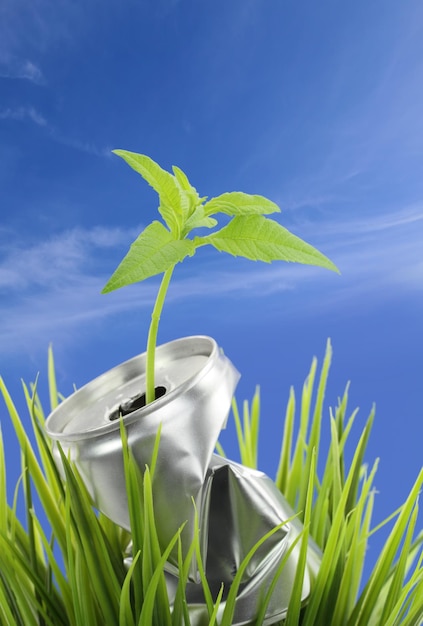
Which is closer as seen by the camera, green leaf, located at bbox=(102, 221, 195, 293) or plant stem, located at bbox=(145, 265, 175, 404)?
green leaf, located at bbox=(102, 221, 195, 293)

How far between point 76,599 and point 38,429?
17 cm

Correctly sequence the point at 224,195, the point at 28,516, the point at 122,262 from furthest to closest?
the point at 28,516 < the point at 224,195 < the point at 122,262

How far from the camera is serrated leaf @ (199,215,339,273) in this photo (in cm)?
55

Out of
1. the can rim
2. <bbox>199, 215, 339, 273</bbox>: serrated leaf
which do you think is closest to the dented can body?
the can rim

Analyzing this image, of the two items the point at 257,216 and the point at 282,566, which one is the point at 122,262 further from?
the point at 282,566

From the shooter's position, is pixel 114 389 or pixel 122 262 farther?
pixel 114 389

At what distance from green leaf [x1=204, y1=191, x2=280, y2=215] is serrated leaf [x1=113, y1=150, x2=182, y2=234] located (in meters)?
0.04

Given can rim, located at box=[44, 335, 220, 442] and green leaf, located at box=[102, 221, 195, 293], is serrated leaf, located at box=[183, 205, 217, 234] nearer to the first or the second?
green leaf, located at box=[102, 221, 195, 293]

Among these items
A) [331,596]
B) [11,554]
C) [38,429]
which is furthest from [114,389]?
[331,596]

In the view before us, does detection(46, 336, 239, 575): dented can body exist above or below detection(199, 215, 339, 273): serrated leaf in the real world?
below

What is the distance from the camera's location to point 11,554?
65cm

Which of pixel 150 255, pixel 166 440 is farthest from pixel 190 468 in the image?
pixel 150 255

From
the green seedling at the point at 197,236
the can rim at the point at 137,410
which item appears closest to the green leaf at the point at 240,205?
the green seedling at the point at 197,236

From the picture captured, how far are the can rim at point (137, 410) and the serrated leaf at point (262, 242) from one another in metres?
0.11
